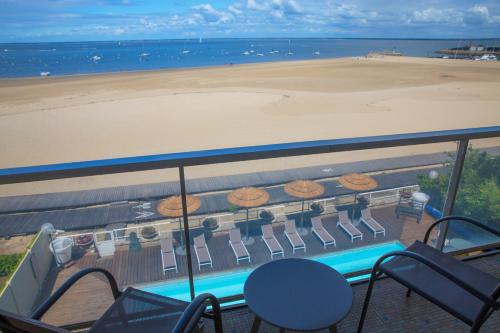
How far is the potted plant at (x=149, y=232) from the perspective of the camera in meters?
2.21

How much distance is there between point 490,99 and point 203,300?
2421cm

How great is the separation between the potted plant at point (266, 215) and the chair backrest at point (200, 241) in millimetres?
495

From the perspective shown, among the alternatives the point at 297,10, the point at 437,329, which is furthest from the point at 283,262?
the point at 297,10

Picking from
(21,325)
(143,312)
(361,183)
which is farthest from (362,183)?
(21,325)

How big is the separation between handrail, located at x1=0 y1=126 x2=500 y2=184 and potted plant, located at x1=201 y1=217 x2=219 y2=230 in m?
0.66

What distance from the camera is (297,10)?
6291 cm

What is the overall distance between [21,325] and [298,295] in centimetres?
103

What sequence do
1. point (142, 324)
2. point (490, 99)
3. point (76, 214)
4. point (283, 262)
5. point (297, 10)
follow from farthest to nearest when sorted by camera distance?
point (297, 10) < point (490, 99) < point (76, 214) < point (283, 262) < point (142, 324)

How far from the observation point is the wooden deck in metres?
2.00

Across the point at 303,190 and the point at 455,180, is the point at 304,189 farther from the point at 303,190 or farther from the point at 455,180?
the point at 455,180

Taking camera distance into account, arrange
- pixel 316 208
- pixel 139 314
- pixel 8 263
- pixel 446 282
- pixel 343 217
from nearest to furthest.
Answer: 1. pixel 139 314
2. pixel 446 282
3. pixel 8 263
4. pixel 316 208
5. pixel 343 217

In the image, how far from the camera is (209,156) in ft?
5.50

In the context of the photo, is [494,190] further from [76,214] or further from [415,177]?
[76,214]

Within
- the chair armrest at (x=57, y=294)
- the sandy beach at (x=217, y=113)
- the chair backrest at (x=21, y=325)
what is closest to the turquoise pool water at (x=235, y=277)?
the chair armrest at (x=57, y=294)
